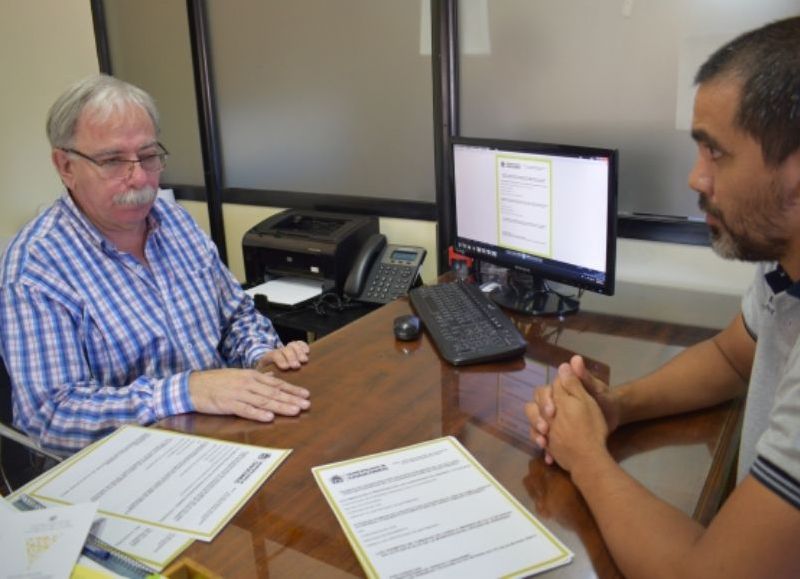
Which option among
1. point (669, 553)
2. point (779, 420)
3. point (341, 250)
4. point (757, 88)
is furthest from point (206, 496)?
point (341, 250)

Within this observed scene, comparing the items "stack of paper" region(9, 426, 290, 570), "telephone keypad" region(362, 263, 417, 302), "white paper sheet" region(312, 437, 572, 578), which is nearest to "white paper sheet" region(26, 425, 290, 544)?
"stack of paper" region(9, 426, 290, 570)

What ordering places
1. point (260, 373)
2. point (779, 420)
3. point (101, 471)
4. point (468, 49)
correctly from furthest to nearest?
point (468, 49)
point (260, 373)
point (101, 471)
point (779, 420)

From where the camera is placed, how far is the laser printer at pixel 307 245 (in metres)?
2.18

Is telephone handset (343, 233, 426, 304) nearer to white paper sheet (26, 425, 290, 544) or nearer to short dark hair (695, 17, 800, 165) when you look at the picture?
white paper sheet (26, 425, 290, 544)

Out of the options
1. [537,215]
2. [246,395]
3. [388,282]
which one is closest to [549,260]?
[537,215]

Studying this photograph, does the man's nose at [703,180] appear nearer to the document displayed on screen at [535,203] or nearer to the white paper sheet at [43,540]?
the document displayed on screen at [535,203]

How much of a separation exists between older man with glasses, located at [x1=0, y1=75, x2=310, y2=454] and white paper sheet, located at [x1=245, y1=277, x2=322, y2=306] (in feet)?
1.18

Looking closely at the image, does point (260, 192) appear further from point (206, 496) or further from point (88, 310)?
point (206, 496)

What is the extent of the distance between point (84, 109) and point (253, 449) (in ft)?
2.90

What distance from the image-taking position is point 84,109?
147 centimetres

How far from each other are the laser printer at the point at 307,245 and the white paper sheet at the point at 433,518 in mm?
1186

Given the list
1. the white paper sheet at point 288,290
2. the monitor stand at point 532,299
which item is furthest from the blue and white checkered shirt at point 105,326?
the monitor stand at point 532,299

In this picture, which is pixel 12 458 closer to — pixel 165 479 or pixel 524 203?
pixel 165 479

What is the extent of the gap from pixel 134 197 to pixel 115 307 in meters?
0.26
